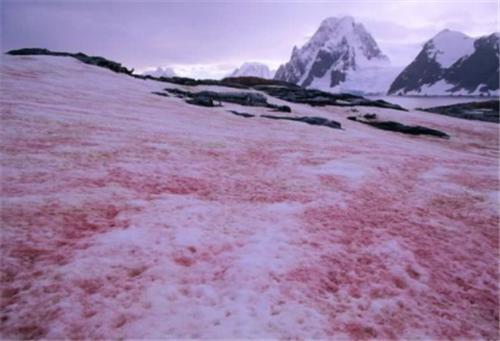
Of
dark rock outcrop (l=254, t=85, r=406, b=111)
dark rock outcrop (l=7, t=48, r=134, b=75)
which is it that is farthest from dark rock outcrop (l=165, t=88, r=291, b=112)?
dark rock outcrop (l=7, t=48, r=134, b=75)

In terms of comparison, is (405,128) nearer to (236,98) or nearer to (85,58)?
(236,98)

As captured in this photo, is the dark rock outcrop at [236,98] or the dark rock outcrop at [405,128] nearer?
the dark rock outcrop at [405,128]

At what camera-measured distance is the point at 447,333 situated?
468 cm

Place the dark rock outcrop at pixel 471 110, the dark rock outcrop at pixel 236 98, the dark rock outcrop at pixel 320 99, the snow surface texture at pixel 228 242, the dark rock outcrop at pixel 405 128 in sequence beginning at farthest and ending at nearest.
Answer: the dark rock outcrop at pixel 471 110 < the dark rock outcrop at pixel 320 99 < the dark rock outcrop at pixel 236 98 < the dark rock outcrop at pixel 405 128 < the snow surface texture at pixel 228 242

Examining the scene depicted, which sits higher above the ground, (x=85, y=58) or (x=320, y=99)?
(x=85, y=58)

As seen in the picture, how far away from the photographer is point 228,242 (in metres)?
6.35

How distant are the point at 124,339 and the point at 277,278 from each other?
2.32 m

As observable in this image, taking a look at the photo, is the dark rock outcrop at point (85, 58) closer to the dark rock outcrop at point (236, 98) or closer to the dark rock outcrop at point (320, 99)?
the dark rock outcrop at point (236, 98)

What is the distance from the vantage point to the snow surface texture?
4.40 metres

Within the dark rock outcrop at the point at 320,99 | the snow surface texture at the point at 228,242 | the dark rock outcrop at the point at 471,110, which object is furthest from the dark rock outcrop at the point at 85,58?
the dark rock outcrop at the point at 471,110

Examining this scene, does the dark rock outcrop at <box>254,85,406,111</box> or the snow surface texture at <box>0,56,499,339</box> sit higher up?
the dark rock outcrop at <box>254,85,406,111</box>

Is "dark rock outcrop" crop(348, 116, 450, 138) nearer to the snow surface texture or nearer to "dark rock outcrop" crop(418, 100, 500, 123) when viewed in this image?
the snow surface texture

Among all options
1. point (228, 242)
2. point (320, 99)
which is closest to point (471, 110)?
point (320, 99)

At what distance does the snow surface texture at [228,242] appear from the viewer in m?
4.40
